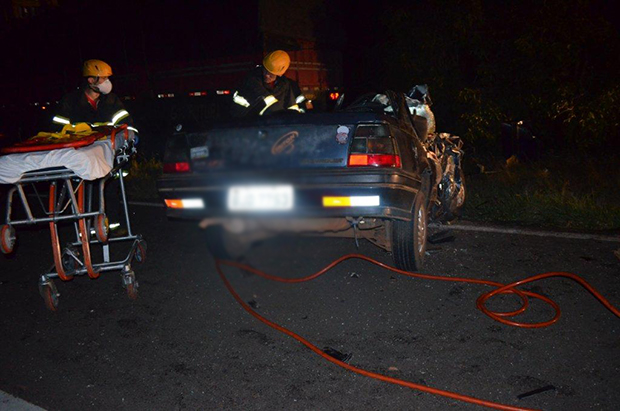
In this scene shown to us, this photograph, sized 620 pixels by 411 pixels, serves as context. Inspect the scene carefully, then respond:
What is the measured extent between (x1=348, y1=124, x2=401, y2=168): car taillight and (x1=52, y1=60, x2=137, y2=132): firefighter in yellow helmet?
2474mm

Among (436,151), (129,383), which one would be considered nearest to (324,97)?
(436,151)

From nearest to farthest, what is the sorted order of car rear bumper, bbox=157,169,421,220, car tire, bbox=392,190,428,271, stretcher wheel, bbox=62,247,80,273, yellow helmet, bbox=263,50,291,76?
car rear bumper, bbox=157,169,421,220, car tire, bbox=392,190,428,271, stretcher wheel, bbox=62,247,80,273, yellow helmet, bbox=263,50,291,76

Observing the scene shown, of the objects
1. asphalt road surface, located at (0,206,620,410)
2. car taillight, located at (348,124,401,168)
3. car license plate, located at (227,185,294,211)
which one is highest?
car taillight, located at (348,124,401,168)

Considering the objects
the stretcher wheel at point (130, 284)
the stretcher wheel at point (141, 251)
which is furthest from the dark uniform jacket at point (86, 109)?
the stretcher wheel at point (130, 284)

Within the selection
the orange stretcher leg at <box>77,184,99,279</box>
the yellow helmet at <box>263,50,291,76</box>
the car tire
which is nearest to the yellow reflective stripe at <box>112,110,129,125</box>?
the orange stretcher leg at <box>77,184,99,279</box>

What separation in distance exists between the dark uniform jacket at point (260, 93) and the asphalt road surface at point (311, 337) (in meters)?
1.72

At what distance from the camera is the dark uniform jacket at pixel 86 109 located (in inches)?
207

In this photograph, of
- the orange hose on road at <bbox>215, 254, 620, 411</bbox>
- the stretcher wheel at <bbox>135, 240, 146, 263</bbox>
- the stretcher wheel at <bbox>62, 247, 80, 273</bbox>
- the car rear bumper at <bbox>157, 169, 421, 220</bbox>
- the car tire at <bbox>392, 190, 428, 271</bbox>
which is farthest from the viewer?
the stretcher wheel at <bbox>135, 240, 146, 263</bbox>

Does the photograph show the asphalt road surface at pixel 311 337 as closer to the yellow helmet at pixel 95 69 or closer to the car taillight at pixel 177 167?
the car taillight at pixel 177 167

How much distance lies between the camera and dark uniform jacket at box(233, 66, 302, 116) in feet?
19.4

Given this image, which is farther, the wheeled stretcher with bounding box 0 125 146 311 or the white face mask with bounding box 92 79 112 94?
the white face mask with bounding box 92 79 112 94

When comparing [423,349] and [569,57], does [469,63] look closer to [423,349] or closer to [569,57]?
[569,57]

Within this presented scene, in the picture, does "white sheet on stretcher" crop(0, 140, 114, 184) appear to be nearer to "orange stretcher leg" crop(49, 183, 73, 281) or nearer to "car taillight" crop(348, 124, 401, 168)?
"orange stretcher leg" crop(49, 183, 73, 281)

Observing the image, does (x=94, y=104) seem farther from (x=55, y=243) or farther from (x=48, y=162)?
(x=55, y=243)
